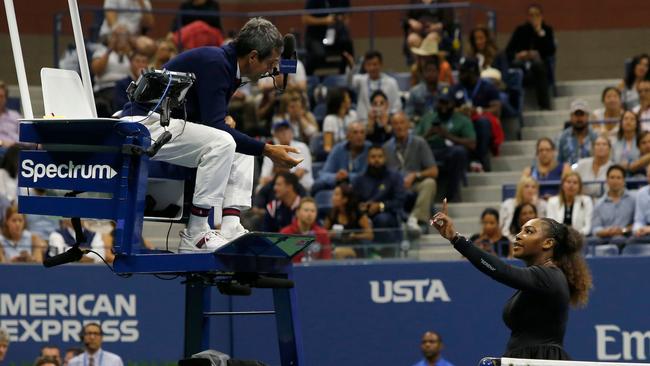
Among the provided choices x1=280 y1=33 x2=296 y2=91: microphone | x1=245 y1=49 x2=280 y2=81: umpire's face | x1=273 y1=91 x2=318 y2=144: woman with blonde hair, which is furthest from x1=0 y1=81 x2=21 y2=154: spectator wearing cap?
x1=245 y1=49 x2=280 y2=81: umpire's face

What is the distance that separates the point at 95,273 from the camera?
13539 millimetres

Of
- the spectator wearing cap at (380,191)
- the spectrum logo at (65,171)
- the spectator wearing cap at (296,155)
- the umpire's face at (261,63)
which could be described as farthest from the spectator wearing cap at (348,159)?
the spectrum logo at (65,171)

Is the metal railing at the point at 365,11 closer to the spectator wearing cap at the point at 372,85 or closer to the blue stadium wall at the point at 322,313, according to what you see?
the spectator wearing cap at the point at 372,85

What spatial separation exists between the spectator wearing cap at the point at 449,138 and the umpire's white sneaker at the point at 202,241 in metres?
7.01

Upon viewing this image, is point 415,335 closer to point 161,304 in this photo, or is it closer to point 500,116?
point 161,304

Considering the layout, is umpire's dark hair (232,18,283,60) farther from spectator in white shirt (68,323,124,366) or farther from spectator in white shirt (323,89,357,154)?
spectator in white shirt (323,89,357,154)

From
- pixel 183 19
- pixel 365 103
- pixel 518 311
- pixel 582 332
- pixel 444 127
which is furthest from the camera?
pixel 183 19

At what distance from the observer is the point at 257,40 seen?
332 inches

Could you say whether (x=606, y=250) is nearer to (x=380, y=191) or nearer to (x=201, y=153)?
(x=380, y=191)

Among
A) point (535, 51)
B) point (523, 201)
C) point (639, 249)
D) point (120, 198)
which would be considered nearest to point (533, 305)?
point (120, 198)

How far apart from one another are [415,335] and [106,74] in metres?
5.16

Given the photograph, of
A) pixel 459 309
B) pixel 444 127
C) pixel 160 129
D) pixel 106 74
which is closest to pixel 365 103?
pixel 444 127

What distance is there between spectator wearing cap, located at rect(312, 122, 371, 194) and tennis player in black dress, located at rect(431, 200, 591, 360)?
6.69 m

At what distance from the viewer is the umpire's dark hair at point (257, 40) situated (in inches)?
332
